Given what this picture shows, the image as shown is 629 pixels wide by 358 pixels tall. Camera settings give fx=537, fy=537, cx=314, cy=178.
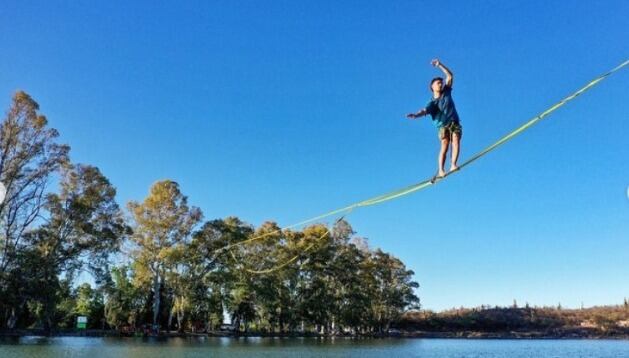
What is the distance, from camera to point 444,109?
7.29 m

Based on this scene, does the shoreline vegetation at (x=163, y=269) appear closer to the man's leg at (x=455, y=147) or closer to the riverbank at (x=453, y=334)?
the riverbank at (x=453, y=334)

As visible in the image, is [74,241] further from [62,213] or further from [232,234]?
[232,234]

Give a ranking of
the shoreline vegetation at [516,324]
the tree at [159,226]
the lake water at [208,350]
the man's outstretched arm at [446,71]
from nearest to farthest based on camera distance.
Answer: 1. the man's outstretched arm at [446,71]
2. the lake water at [208,350]
3. the tree at [159,226]
4. the shoreline vegetation at [516,324]

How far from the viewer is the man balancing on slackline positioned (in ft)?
23.8

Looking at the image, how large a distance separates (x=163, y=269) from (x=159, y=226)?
148 inches

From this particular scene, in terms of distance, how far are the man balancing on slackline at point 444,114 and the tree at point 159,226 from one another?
1529 inches

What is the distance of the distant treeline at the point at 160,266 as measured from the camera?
3375 centimetres

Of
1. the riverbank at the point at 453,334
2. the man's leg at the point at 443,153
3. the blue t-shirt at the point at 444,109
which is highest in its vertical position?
the blue t-shirt at the point at 444,109

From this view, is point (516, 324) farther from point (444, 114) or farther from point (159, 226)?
point (444, 114)

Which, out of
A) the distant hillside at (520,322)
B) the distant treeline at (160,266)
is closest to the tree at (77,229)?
the distant treeline at (160,266)

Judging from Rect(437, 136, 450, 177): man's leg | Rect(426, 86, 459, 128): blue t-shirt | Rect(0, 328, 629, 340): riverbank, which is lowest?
Rect(0, 328, 629, 340): riverbank

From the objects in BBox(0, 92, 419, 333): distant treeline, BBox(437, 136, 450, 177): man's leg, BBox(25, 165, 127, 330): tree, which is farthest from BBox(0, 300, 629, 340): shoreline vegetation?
BBox(437, 136, 450, 177): man's leg

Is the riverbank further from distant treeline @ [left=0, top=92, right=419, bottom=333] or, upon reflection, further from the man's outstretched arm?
the man's outstretched arm

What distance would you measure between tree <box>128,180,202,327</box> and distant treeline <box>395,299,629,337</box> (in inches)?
1799
